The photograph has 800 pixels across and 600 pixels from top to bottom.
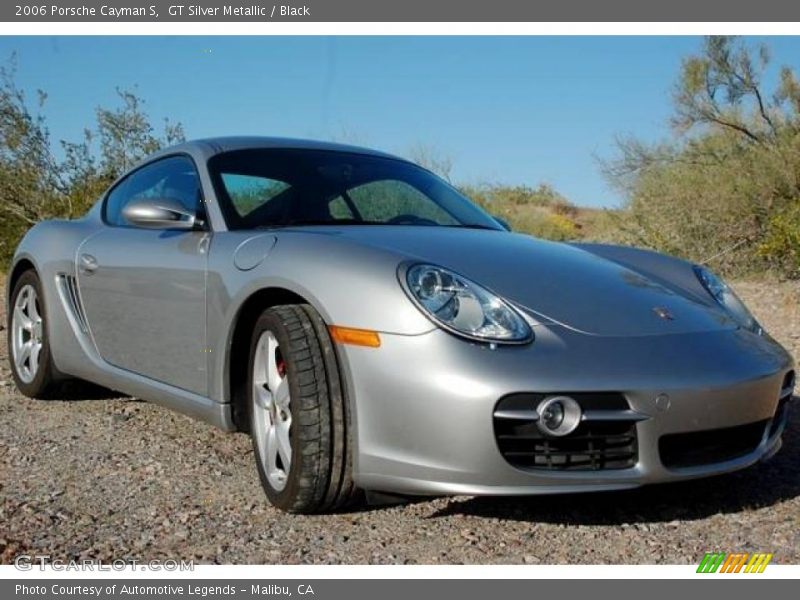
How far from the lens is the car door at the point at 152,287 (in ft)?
11.7

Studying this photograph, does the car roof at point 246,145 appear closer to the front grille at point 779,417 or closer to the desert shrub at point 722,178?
the front grille at point 779,417

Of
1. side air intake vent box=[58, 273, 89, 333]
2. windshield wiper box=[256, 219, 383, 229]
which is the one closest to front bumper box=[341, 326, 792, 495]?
windshield wiper box=[256, 219, 383, 229]

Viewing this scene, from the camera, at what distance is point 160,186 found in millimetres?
4418

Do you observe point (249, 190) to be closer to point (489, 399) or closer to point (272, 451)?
point (272, 451)

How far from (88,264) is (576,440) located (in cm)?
Answer: 268

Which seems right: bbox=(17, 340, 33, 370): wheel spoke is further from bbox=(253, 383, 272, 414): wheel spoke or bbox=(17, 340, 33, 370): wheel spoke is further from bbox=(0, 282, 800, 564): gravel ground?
A: bbox=(253, 383, 272, 414): wheel spoke

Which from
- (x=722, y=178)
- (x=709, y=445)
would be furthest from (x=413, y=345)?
(x=722, y=178)

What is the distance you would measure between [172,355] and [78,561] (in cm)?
119

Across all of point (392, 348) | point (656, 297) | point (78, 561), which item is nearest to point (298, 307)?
point (392, 348)

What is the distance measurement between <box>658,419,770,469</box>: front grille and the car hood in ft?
1.14

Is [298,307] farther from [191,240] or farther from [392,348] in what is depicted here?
[191,240]

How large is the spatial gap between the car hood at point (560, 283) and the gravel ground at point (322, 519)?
638 mm

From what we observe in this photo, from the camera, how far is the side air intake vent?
14.6ft

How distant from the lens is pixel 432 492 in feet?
8.83
